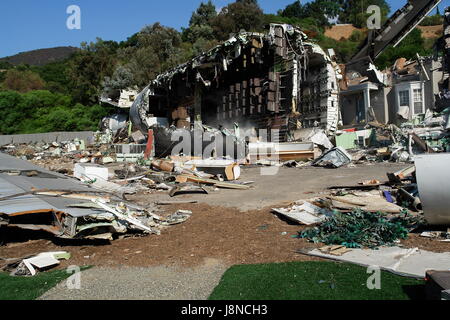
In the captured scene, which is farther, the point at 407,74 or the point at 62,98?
the point at 62,98

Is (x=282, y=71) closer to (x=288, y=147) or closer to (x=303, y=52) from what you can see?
(x=303, y=52)

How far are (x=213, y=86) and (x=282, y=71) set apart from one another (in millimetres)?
6231

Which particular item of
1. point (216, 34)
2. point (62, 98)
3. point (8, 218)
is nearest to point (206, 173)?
point (8, 218)

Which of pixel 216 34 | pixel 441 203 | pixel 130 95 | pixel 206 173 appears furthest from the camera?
pixel 216 34

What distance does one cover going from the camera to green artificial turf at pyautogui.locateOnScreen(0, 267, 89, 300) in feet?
12.1

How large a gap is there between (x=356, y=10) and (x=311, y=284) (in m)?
89.6

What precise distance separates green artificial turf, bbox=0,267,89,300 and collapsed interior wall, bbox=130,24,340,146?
1427 centimetres

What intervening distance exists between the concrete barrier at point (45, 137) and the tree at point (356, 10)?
59.9m

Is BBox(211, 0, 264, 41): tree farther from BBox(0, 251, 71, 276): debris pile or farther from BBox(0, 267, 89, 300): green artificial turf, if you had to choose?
BBox(0, 267, 89, 300): green artificial turf

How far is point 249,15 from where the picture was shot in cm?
5394

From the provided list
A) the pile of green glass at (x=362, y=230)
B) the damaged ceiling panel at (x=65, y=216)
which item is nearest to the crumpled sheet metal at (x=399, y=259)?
the pile of green glass at (x=362, y=230)

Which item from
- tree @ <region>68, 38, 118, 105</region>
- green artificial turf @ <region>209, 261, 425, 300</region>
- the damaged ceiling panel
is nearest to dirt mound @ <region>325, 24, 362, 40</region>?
tree @ <region>68, 38, 118, 105</region>

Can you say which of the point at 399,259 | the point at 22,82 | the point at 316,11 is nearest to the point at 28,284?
the point at 399,259

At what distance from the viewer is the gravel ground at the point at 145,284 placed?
365cm
